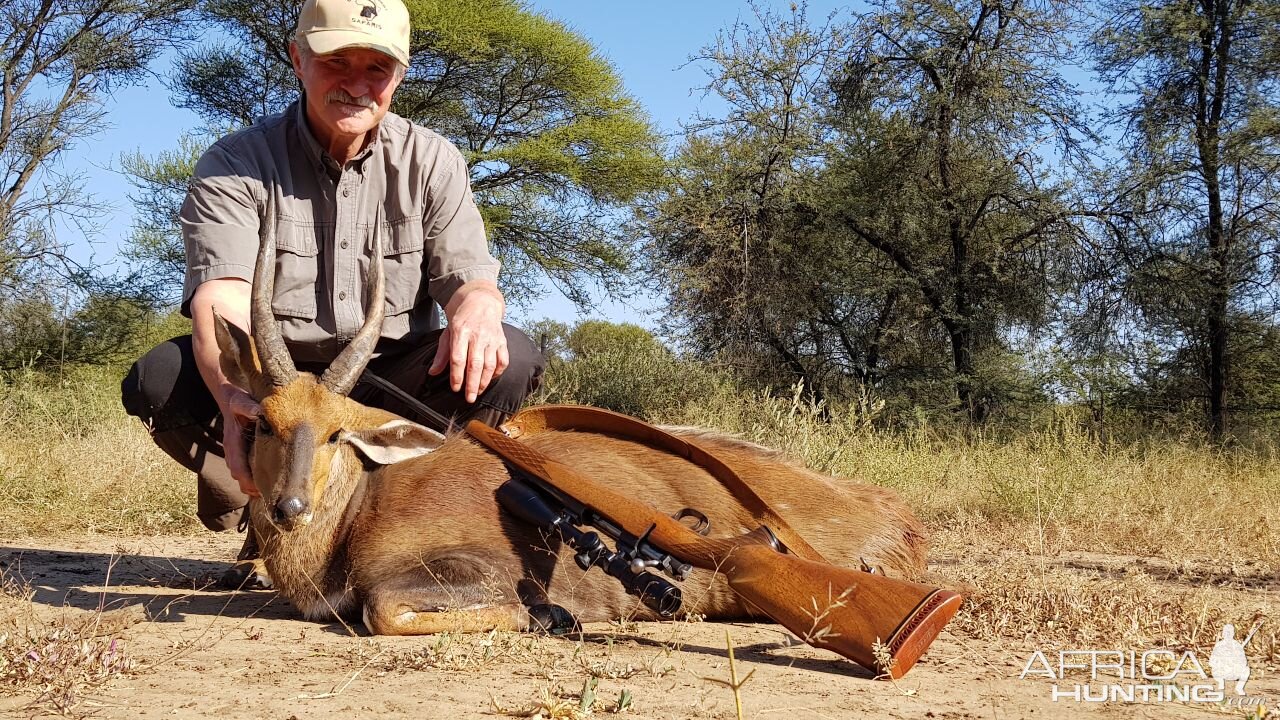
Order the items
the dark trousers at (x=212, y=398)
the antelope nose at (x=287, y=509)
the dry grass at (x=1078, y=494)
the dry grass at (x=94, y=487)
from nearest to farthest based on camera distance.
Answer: the antelope nose at (x=287, y=509)
the dark trousers at (x=212, y=398)
the dry grass at (x=1078, y=494)
the dry grass at (x=94, y=487)

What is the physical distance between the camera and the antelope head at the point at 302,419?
4078mm

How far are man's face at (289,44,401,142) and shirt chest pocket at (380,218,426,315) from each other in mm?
501

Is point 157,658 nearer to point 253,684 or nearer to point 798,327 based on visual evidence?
point 253,684

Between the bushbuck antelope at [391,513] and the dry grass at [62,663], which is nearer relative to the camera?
the dry grass at [62,663]

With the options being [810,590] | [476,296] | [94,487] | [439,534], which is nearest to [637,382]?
[94,487]

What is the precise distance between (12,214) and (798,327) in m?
13.3

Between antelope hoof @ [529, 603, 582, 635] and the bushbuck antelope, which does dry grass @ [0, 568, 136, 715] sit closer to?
the bushbuck antelope

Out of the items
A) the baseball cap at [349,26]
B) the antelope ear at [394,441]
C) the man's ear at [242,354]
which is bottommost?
the antelope ear at [394,441]

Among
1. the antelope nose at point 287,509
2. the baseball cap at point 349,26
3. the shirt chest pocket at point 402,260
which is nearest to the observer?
the antelope nose at point 287,509

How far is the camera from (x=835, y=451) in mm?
8719

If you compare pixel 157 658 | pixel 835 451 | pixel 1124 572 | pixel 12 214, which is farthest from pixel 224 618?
pixel 12 214

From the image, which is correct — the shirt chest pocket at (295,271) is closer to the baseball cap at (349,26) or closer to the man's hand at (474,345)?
the man's hand at (474,345)

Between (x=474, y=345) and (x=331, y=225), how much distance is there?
3.59ft

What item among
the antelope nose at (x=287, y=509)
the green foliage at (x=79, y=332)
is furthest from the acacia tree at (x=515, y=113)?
the antelope nose at (x=287, y=509)
